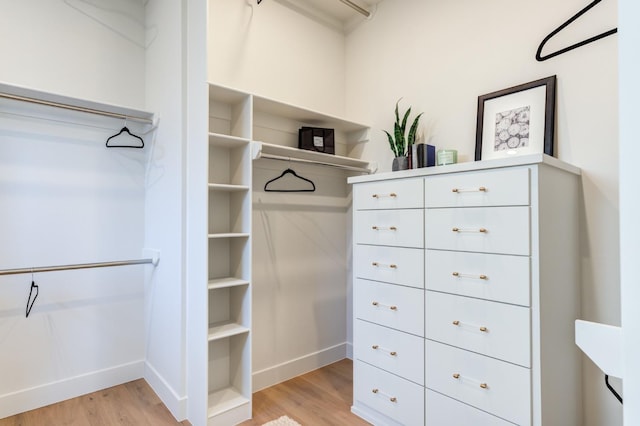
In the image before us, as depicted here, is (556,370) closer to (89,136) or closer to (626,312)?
(626,312)

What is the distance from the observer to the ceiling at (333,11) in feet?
8.87

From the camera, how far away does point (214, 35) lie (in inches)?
85.4

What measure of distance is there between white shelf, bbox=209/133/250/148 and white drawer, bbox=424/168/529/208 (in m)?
1.11

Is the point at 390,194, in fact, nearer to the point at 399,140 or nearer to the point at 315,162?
the point at 399,140

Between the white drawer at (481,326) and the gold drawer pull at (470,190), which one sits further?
the gold drawer pull at (470,190)

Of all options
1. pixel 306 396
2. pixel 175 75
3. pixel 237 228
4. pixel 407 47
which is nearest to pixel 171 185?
pixel 237 228

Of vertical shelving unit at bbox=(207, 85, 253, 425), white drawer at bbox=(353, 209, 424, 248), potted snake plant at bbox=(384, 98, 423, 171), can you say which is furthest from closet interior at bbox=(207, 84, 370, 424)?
white drawer at bbox=(353, 209, 424, 248)

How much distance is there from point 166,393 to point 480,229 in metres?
2.13

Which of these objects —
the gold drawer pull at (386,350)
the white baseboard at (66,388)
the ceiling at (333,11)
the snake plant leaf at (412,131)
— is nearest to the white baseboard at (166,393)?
the white baseboard at (66,388)

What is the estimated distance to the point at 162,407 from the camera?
7.13 ft

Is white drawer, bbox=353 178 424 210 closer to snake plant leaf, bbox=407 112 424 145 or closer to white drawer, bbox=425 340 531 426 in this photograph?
snake plant leaf, bbox=407 112 424 145

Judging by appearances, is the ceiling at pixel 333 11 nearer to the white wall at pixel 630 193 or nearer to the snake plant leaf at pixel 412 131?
the snake plant leaf at pixel 412 131

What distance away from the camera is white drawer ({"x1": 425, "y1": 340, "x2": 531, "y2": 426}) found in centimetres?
140

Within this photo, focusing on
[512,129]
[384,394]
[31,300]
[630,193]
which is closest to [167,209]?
[31,300]
